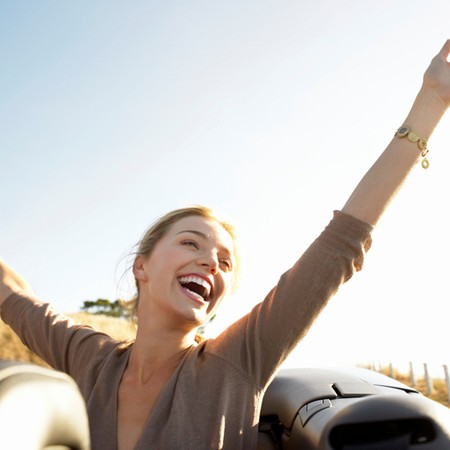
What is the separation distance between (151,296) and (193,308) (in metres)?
0.23

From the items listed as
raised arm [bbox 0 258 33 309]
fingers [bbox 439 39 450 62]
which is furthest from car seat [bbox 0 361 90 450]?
raised arm [bbox 0 258 33 309]

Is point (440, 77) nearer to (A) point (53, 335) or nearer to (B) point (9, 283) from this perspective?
(A) point (53, 335)

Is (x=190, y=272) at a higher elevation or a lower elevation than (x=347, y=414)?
higher

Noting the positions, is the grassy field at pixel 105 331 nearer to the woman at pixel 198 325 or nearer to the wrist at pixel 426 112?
the woman at pixel 198 325

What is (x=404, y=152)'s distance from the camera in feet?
4.74

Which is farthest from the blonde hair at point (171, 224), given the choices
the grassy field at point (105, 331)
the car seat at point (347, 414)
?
the grassy field at point (105, 331)

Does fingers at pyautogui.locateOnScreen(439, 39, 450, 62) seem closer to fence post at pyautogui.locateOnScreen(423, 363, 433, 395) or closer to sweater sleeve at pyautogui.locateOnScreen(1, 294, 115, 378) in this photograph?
sweater sleeve at pyautogui.locateOnScreen(1, 294, 115, 378)

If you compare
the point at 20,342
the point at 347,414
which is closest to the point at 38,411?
the point at 347,414

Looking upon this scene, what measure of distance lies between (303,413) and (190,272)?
1.77 feet

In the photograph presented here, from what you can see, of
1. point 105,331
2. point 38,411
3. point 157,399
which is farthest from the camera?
point 105,331

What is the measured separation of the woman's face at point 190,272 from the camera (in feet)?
5.86

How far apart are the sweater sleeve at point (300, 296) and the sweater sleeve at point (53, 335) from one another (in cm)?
64

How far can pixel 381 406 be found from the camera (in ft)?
3.28

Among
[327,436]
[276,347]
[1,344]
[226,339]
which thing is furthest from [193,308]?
[1,344]
